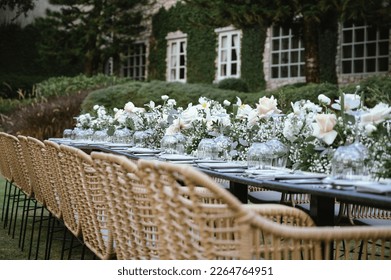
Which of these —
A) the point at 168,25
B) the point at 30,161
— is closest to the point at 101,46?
the point at 168,25

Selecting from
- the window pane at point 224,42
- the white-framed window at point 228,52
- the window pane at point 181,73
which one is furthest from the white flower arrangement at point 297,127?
the window pane at point 181,73

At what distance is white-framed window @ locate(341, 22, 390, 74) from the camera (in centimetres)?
1397

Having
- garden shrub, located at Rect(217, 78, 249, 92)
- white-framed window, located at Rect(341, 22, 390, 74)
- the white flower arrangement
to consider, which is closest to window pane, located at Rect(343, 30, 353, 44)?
white-framed window, located at Rect(341, 22, 390, 74)

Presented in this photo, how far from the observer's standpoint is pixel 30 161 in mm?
4668

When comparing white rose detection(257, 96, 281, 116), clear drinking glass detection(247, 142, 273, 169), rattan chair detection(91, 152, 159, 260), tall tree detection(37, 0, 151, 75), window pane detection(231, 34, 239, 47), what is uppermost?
tall tree detection(37, 0, 151, 75)

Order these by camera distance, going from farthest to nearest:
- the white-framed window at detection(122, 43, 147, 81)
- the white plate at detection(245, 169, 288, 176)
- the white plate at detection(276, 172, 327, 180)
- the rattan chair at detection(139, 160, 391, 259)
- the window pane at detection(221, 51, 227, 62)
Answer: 1. the white-framed window at detection(122, 43, 147, 81)
2. the window pane at detection(221, 51, 227, 62)
3. the white plate at detection(245, 169, 288, 176)
4. the white plate at detection(276, 172, 327, 180)
5. the rattan chair at detection(139, 160, 391, 259)

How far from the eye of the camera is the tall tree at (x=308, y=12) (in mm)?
11047

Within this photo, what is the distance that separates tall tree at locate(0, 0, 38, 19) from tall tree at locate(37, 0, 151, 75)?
205 centimetres

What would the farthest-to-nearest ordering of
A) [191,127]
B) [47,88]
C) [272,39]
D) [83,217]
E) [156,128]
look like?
[47,88] < [272,39] < [156,128] < [191,127] < [83,217]

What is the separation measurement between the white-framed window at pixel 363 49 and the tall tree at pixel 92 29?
764 cm

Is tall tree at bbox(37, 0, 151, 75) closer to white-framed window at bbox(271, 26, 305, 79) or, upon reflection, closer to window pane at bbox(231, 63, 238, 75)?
window pane at bbox(231, 63, 238, 75)

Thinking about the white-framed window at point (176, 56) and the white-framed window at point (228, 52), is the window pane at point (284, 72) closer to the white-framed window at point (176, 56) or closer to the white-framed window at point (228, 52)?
the white-framed window at point (228, 52)
